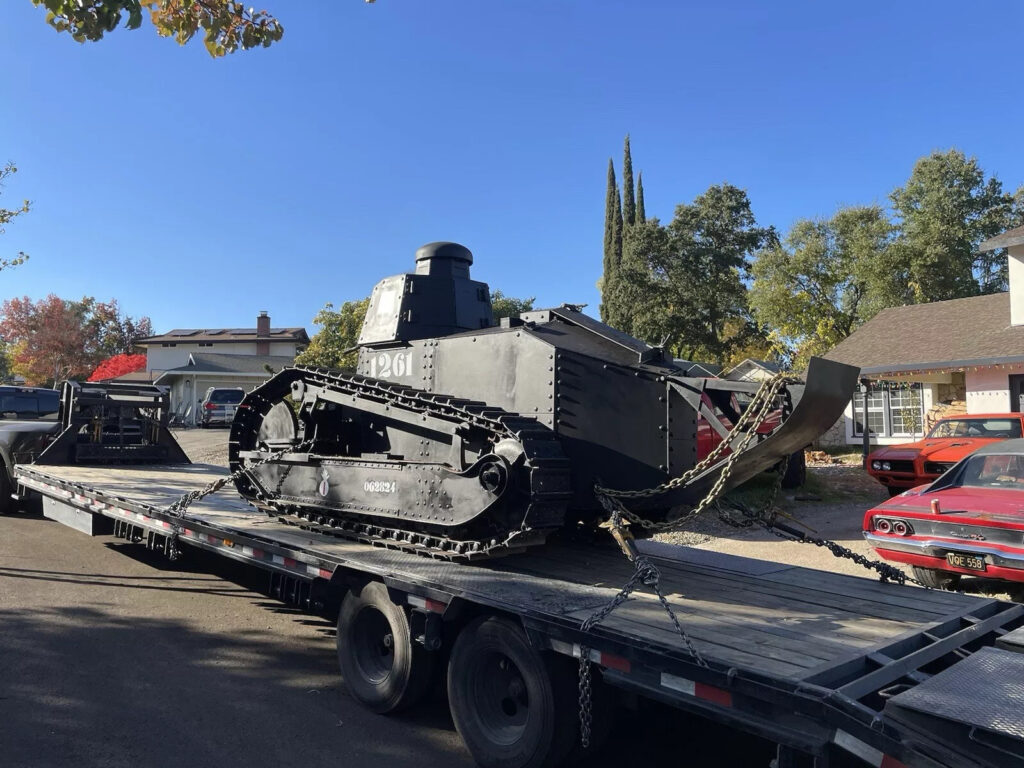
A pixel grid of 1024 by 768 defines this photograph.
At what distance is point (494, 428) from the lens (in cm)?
508

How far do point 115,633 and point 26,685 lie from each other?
114 cm

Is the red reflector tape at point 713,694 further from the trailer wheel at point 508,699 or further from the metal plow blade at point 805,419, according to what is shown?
the metal plow blade at point 805,419

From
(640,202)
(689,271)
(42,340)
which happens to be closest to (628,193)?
(640,202)

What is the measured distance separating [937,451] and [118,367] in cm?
5138

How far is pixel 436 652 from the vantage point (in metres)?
4.77

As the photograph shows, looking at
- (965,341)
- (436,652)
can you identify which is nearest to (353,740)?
(436,652)

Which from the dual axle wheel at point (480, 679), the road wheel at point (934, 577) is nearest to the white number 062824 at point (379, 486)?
the dual axle wheel at point (480, 679)

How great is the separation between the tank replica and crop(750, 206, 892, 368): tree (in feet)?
89.3

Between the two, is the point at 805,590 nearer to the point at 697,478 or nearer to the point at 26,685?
the point at 697,478

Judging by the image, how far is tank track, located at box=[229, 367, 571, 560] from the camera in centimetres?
480

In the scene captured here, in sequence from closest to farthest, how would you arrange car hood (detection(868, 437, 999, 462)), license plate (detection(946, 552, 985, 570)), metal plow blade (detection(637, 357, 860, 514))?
metal plow blade (detection(637, 357, 860, 514)) → license plate (detection(946, 552, 985, 570)) → car hood (detection(868, 437, 999, 462))

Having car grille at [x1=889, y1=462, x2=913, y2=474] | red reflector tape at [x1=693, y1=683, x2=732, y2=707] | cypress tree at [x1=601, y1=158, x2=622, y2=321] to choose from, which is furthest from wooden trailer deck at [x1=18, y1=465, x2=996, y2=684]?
cypress tree at [x1=601, y1=158, x2=622, y2=321]

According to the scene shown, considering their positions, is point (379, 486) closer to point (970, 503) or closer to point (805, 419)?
point (805, 419)

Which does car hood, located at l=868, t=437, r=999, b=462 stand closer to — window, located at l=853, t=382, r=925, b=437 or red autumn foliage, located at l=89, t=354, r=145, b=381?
window, located at l=853, t=382, r=925, b=437
